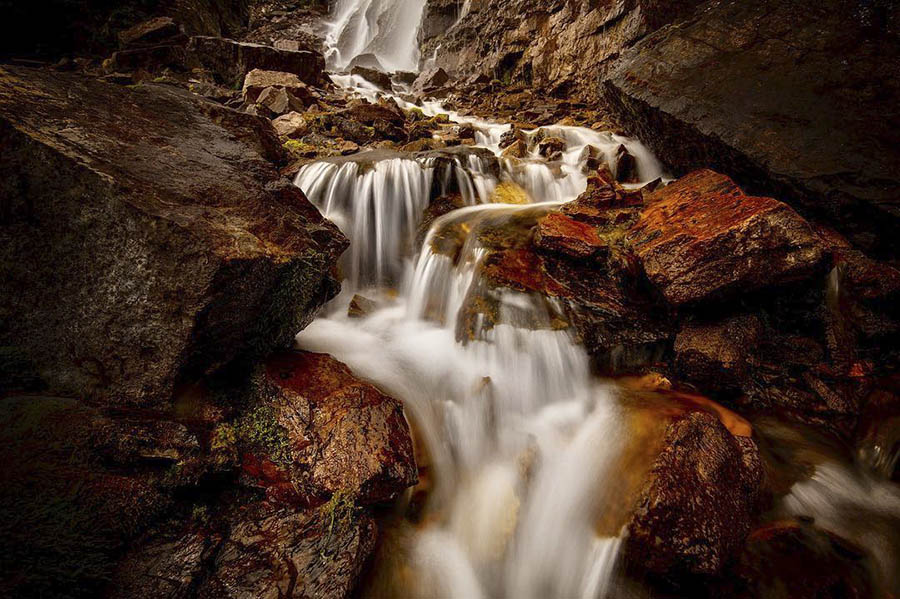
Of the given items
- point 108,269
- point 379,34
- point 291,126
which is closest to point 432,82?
point 291,126

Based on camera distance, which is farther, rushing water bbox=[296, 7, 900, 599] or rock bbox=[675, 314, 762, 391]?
rock bbox=[675, 314, 762, 391]

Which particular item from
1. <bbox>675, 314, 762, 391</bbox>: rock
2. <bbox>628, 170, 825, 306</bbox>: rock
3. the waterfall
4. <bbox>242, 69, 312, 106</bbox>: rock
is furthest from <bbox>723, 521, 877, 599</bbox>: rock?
the waterfall

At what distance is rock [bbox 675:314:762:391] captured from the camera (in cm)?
326

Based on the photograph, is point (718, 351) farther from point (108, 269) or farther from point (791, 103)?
point (108, 269)

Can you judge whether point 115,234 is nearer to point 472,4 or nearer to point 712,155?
point 712,155

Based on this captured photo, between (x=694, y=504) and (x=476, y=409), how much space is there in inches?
68.0

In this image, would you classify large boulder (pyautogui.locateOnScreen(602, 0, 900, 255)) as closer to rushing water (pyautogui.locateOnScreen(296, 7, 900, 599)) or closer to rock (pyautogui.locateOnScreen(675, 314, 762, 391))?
rock (pyautogui.locateOnScreen(675, 314, 762, 391))

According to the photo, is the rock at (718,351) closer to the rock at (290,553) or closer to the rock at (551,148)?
the rock at (290,553)

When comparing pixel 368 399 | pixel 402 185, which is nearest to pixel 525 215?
pixel 402 185

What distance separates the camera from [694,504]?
84.7 inches

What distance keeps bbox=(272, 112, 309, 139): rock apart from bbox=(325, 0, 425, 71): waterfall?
22.8m

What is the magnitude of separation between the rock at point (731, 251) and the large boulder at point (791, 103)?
1.22m

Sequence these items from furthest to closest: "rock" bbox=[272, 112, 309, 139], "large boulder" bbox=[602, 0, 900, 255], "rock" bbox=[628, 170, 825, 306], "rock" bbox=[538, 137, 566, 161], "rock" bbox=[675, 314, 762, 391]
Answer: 1. "rock" bbox=[538, 137, 566, 161]
2. "rock" bbox=[272, 112, 309, 139]
3. "large boulder" bbox=[602, 0, 900, 255]
4. "rock" bbox=[675, 314, 762, 391]
5. "rock" bbox=[628, 170, 825, 306]

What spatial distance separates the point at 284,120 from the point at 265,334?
26.1 feet
